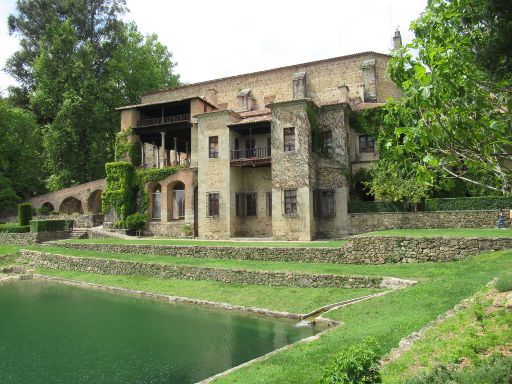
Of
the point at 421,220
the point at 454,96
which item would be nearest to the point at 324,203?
the point at 421,220

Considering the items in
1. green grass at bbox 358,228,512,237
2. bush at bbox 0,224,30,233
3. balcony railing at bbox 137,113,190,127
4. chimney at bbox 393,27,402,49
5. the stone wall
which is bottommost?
green grass at bbox 358,228,512,237

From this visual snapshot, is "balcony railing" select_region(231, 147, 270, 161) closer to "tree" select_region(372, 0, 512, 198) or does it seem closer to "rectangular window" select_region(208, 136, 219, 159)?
"rectangular window" select_region(208, 136, 219, 159)

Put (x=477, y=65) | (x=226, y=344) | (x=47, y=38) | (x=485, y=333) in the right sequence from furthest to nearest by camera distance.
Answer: (x=47, y=38)
(x=226, y=344)
(x=485, y=333)
(x=477, y=65)

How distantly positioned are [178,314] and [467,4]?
1237 centimetres

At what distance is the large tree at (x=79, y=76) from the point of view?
4097 cm

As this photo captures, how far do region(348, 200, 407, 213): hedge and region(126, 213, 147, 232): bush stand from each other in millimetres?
16002

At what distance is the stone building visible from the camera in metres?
27.0

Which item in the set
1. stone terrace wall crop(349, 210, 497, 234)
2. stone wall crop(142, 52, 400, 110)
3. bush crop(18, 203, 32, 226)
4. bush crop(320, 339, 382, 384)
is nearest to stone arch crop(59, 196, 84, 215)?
bush crop(18, 203, 32, 226)

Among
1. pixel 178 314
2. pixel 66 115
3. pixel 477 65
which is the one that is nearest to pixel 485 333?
pixel 477 65

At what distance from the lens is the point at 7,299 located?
18.1 metres

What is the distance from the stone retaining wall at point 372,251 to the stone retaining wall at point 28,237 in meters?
12.2

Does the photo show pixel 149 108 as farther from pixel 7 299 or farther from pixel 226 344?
pixel 226 344

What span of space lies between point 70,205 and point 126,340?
3381 cm

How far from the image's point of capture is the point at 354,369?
5.26m
